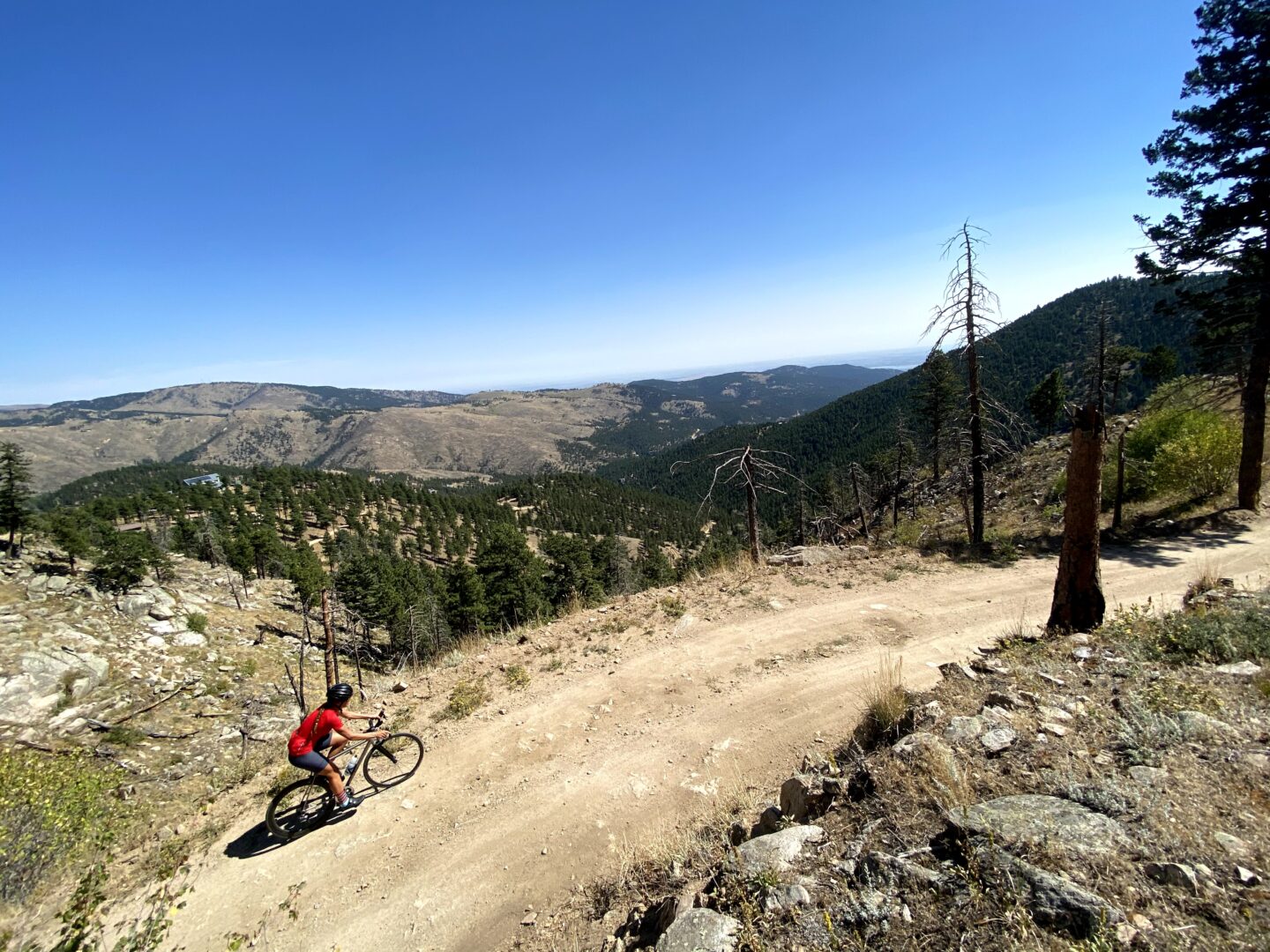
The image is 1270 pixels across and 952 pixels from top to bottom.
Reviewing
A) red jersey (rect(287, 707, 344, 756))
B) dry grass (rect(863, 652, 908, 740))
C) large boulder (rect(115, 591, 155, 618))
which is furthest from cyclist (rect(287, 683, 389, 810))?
large boulder (rect(115, 591, 155, 618))

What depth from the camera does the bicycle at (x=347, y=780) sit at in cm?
731

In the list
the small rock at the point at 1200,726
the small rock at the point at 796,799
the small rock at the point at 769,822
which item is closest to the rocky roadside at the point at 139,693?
the small rock at the point at 769,822

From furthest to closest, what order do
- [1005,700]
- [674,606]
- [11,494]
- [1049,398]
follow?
[1049,398]
[11,494]
[674,606]
[1005,700]

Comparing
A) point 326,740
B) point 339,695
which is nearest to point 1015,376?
point 339,695

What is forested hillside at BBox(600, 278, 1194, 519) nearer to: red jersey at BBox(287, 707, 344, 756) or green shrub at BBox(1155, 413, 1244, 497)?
green shrub at BBox(1155, 413, 1244, 497)

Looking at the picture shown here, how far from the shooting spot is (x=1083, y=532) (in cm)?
838

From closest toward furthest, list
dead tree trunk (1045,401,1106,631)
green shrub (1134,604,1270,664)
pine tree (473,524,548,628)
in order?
green shrub (1134,604,1270,664), dead tree trunk (1045,401,1106,631), pine tree (473,524,548,628)

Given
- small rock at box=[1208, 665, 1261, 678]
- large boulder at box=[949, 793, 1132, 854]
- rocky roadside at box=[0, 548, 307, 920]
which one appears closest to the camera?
large boulder at box=[949, 793, 1132, 854]

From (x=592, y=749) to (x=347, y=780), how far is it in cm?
386

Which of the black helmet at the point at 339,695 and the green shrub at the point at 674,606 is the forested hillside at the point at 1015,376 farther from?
the black helmet at the point at 339,695

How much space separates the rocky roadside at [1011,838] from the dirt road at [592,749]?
4.05 ft

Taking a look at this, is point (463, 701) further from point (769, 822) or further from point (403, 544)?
point (403, 544)

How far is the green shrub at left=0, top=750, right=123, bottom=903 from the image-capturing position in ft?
21.4

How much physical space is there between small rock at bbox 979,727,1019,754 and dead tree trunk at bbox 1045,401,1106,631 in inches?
186
